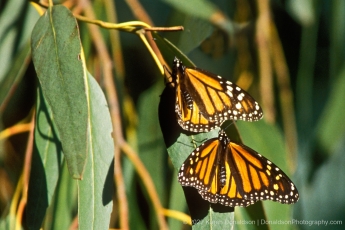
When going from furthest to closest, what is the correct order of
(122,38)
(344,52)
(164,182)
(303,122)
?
(122,38)
(303,122)
(344,52)
(164,182)

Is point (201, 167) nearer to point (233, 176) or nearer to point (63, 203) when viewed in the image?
point (233, 176)

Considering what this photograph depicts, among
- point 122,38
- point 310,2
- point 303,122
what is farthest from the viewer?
point 122,38

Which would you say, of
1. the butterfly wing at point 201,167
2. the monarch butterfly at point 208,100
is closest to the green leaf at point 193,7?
the monarch butterfly at point 208,100

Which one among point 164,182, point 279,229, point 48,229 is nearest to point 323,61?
point 164,182

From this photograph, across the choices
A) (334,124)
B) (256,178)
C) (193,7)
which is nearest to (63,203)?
(256,178)

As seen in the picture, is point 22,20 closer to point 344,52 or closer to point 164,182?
point 164,182

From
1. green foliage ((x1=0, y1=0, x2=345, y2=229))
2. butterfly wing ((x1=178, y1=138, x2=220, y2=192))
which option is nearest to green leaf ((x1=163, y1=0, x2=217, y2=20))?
green foliage ((x1=0, y1=0, x2=345, y2=229))
